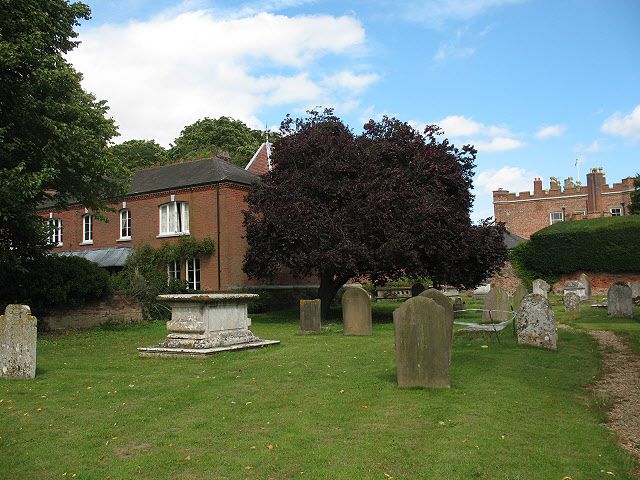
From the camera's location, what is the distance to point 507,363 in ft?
37.1

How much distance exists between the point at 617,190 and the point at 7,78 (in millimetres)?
60790

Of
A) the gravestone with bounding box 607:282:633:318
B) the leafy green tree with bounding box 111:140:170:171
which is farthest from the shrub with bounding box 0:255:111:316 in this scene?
the leafy green tree with bounding box 111:140:170:171

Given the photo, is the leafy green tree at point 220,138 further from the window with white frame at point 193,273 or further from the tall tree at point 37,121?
the tall tree at point 37,121

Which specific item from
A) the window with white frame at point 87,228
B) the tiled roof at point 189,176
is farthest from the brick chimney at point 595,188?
the window with white frame at point 87,228

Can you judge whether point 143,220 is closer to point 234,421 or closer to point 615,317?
point 615,317

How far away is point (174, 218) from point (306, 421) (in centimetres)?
2717

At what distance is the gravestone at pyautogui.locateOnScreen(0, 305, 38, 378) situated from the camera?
1065 cm

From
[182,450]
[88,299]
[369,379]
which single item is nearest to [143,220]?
[88,299]

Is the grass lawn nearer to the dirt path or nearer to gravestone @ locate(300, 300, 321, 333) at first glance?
the dirt path

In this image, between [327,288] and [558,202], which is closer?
[327,288]

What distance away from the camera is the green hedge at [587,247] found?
42375mm

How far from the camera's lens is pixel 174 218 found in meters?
33.1

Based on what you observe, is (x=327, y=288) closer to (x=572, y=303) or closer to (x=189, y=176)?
(x=572, y=303)

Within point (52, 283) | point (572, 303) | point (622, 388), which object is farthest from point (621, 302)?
point (52, 283)
